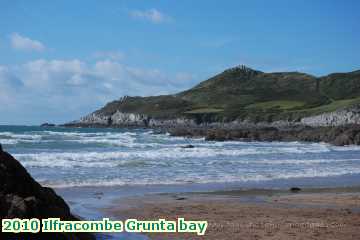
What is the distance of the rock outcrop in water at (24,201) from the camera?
728 centimetres

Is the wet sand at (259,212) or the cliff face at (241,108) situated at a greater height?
the cliff face at (241,108)

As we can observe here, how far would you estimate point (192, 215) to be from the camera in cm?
1275

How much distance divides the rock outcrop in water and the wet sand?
239cm

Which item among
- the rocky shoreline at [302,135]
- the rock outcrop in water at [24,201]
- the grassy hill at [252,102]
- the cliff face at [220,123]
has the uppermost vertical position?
the grassy hill at [252,102]

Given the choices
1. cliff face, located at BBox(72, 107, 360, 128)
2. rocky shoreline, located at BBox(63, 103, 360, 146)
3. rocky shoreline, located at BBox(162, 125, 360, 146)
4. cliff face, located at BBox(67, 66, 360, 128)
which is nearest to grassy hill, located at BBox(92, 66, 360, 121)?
cliff face, located at BBox(67, 66, 360, 128)

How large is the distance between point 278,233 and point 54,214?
454cm

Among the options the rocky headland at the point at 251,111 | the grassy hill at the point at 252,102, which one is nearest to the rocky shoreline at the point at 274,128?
the rocky headland at the point at 251,111

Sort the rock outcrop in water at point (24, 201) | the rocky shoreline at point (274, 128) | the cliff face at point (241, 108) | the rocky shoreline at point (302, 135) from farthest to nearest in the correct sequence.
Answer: the cliff face at point (241, 108) < the rocky shoreline at point (274, 128) < the rocky shoreline at point (302, 135) < the rock outcrop in water at point (24, 201)

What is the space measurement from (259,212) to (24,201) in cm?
715

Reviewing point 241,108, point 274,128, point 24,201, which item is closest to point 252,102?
point 241,108

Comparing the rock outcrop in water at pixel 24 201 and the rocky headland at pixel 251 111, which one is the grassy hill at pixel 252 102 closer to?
the rocky headland at pixel 251 111

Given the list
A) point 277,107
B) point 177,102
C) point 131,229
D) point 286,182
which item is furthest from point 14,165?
point 177,102

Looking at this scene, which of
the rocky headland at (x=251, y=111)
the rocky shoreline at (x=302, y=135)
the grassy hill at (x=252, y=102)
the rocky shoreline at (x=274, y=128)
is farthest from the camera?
the grassy hill at (x=252, y=102)

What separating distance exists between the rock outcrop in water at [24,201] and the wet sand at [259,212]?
2390mm
